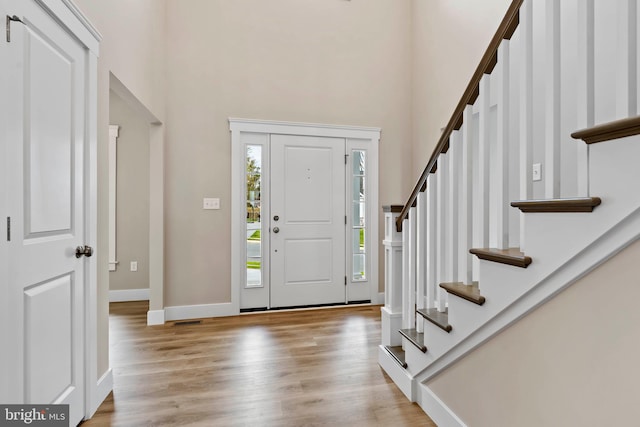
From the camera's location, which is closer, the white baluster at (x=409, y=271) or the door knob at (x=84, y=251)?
the door knob at (x=84, y=251)

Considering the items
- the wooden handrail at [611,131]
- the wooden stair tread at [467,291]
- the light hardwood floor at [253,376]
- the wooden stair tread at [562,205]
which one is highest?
the wooden handrail at [611,131]

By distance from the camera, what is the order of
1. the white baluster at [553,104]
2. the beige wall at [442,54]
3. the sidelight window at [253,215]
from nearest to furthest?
the white baluster at [553,104], the beige wall at [442,54], the sidelight window at [253,215]

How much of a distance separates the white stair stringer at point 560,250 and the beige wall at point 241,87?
274cm

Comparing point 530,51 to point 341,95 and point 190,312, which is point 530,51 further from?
point 190,312

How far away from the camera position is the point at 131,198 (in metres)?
4.21

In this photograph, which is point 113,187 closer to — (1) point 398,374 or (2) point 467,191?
(1) point 398,374

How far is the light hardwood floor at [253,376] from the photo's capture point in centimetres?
179

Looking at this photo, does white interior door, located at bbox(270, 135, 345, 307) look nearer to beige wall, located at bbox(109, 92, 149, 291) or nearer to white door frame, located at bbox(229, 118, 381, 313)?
white door frame, located at bbox(229, 118, 381, 313)

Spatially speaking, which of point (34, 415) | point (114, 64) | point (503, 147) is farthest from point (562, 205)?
point (114, 64)

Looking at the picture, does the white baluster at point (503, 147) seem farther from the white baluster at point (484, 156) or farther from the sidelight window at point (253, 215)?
the sidelight window at point (253, 215)

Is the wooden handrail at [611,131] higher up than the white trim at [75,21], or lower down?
lower down

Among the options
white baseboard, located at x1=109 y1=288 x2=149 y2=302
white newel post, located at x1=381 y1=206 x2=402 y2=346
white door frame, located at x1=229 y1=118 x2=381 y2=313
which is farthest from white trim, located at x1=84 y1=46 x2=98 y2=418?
white baseboard, located at x1=109 y1=288 x2=149 y2=302

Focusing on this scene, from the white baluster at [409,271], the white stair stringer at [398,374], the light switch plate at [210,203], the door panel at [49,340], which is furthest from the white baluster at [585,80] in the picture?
the light switch plate at [210,203]

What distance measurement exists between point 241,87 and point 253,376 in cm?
291
